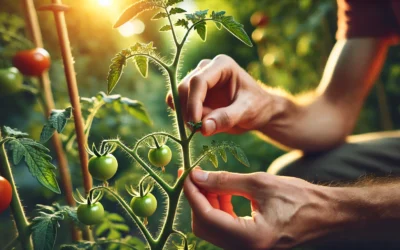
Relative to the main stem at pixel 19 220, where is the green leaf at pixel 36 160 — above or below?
above

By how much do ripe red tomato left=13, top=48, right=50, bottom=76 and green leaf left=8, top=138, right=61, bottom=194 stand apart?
1.08ft

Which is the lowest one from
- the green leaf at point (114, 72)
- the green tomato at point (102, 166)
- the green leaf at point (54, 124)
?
the green tomato at point (102, 166)

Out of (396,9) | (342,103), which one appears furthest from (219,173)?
(396,9)

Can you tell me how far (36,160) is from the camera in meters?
0.66

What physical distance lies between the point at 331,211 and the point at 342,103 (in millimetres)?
731

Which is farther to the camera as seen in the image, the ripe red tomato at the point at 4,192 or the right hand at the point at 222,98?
the right hand at the point at 222,98

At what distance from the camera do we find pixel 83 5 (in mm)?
1571

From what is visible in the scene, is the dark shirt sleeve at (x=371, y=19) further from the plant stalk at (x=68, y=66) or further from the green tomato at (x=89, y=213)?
the green tomato at (x=89, y=213)

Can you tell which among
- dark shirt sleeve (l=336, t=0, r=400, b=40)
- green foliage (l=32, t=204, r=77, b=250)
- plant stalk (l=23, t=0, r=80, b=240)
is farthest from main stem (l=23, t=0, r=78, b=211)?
dark shirt sleeve (l=336, t=0, r=400, b=40)

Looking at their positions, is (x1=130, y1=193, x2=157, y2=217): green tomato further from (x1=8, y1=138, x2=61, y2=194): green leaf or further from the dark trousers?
the dark trousers

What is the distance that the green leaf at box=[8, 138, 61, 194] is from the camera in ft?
2.10

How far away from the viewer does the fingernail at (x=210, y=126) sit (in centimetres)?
75

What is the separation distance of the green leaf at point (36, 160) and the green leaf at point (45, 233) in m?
0.08

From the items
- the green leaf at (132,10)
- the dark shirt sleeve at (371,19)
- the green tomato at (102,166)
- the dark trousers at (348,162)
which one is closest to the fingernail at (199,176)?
the green tomato at (102,166)
